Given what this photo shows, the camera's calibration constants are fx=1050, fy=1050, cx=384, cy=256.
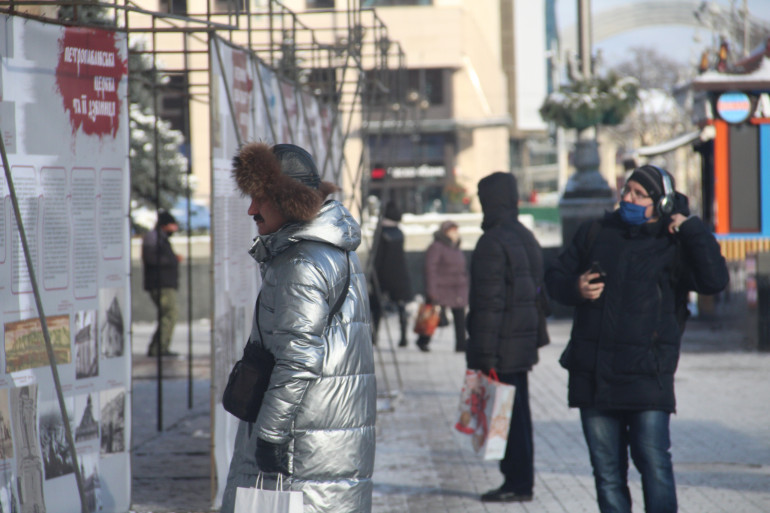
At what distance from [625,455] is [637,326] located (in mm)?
623

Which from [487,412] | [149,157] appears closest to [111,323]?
[487,412]

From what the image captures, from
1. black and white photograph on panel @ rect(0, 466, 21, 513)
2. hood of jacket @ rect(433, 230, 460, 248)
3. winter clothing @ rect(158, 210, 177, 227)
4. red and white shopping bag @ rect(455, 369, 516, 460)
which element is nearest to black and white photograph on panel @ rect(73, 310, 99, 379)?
black and white photograph on panel @ rect(0, 466, 21, 513)

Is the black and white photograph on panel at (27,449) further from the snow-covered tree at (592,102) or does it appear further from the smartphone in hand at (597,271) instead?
the snow-covered tree at (592,102)

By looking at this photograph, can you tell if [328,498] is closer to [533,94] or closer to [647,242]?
[647,242]

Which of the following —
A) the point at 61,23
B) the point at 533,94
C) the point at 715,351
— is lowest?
the point at 715,351

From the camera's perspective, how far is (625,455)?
4738 mm

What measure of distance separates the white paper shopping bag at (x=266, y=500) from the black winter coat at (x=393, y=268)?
1080cm

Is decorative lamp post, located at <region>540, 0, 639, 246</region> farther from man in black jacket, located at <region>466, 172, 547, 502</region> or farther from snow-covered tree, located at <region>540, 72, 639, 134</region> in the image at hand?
man in black jacket, located at <region>466, 172, 547, 502</region>

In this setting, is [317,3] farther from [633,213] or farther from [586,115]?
[633,213]

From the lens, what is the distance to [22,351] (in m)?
4.72

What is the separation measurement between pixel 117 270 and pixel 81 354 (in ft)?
1.66

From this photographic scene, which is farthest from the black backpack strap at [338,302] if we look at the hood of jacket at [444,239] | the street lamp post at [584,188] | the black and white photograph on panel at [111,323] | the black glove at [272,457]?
the street lamp post at [584,188]

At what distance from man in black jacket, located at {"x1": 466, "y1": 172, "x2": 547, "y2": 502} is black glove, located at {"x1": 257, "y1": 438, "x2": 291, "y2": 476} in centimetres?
285

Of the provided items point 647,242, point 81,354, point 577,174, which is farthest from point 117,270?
point 577,174
